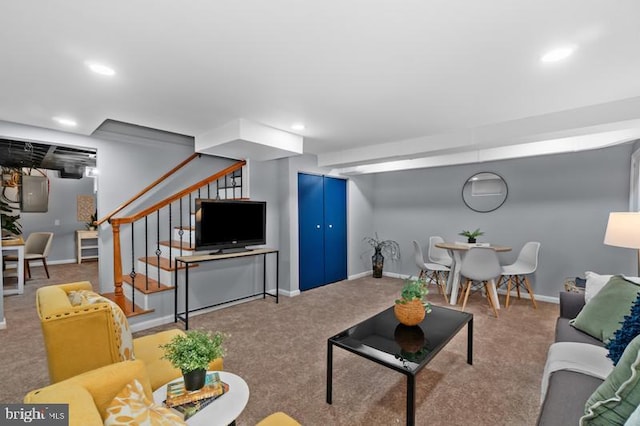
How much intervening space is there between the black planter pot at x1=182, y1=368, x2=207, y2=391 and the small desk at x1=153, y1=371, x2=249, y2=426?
10 centimetres

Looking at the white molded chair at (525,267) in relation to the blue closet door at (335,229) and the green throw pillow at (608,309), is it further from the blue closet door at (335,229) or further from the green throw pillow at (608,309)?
the blue closet door at (335,229)

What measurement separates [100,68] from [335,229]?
158 inches

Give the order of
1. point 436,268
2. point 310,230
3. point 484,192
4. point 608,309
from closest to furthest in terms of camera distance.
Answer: point 608,309 → point 436,268 → point 484,192 → point 310,230

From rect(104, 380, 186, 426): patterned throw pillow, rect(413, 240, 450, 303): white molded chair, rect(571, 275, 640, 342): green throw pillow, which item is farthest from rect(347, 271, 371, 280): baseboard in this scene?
rect(104, 380, 186, 426): patterned throw pillow

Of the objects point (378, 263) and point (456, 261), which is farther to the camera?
point (378, 263)

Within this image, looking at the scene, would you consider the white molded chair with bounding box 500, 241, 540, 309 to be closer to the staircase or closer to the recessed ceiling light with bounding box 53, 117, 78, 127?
the staircase

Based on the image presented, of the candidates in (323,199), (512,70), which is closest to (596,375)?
(512,70)

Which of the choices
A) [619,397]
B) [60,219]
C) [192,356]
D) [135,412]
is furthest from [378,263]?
[60,219]

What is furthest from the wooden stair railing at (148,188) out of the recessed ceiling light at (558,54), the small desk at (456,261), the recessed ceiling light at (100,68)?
the recessed ceiling light at (558,54)

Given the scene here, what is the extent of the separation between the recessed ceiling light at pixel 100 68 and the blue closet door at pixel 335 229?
3.53 metres

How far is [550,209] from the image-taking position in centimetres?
424

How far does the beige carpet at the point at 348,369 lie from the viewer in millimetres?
1928

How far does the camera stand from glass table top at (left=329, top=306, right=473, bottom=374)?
5.85 ft

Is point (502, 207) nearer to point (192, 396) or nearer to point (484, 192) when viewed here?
point (484, 192)
